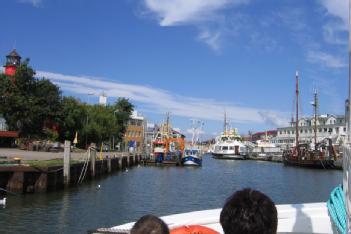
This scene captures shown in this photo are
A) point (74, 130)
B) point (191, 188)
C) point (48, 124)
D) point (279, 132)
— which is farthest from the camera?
point (279, 132)

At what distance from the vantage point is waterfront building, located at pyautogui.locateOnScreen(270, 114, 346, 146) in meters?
125

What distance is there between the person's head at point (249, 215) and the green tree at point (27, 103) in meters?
65.0

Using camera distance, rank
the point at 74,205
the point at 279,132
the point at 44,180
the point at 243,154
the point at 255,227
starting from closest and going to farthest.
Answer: the point at 255,227, the point at 74,205, the point at 44,180, the point at 243,154, the point at 279,132

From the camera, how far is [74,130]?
263ft

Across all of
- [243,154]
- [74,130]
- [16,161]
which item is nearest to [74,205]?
[16,161]

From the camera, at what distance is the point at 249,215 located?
2.99 metres

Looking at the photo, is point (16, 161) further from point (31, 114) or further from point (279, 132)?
point (279, 132)

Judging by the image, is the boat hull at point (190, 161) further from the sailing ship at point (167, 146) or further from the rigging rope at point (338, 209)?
the rigging rope at point (338, 209)

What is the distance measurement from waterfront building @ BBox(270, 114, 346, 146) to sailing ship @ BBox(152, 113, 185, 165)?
45544 millimetres

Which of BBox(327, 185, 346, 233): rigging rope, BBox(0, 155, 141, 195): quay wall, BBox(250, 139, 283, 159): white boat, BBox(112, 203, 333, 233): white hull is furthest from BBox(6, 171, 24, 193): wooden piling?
BBox(250, 139, 283, 159): white boat

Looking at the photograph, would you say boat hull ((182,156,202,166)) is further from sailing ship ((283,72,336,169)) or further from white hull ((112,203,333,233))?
white hull ((112,203,333,233))

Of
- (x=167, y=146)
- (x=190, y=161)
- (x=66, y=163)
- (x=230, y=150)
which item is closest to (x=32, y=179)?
(x=66, y=163)

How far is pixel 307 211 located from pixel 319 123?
Result: 133 m

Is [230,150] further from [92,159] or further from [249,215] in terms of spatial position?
[249,215]
